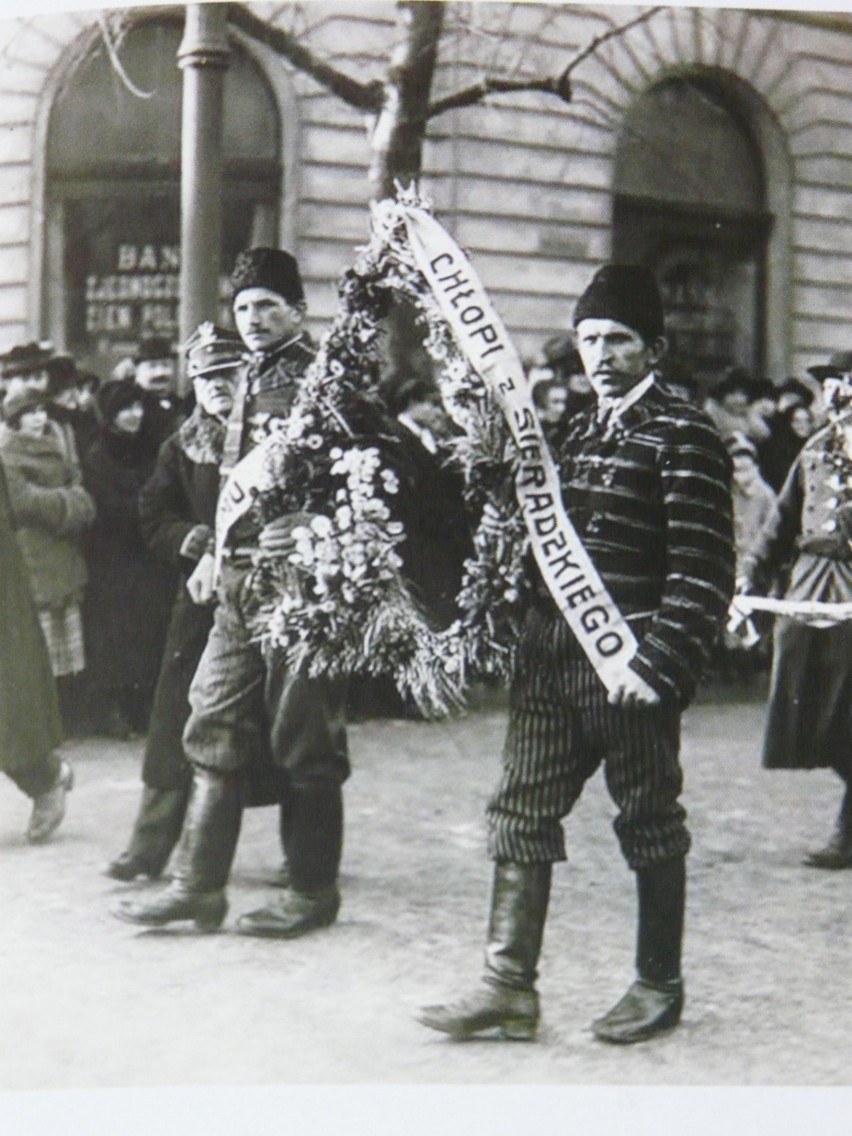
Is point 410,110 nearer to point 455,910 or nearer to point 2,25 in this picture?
point 2,25

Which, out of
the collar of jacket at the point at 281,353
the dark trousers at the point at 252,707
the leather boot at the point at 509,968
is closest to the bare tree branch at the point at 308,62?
the collar of jacket at the point at 281,353

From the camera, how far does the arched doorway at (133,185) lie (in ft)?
9.05

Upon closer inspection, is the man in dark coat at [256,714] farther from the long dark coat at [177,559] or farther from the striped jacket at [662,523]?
the striped jacket at [662,523]

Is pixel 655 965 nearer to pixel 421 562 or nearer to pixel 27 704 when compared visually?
pixel 421 562

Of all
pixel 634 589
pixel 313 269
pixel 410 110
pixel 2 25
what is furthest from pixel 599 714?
pixel 2 25

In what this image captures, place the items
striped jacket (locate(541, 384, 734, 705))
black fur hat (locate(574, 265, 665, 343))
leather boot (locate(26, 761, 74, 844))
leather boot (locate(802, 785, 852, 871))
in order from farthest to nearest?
leather boot (locate(802, 785, 852, 871)), leather boot (locate(26, 761, 74, 844)), black fur hat (locate(574, 265, 665, 343)), striped jacket (locate(541, 384, 734, 705))

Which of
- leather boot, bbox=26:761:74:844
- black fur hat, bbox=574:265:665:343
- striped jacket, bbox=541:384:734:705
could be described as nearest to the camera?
striped jacket, bbox=541:384:734:705

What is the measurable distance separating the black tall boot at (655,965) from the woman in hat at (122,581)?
96cm

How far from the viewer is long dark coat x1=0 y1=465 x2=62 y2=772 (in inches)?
109

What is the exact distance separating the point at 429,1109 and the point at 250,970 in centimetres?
39

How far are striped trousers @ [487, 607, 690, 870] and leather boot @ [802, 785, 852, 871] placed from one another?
1.25ft

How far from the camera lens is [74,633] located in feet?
9.13

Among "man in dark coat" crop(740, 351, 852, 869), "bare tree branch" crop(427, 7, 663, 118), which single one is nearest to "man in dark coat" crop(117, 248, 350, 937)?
"bare tree branch" crop(427, 7, 663, 118)

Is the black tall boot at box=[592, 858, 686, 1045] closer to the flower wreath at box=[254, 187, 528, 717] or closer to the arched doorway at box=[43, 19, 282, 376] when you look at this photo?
the flower wreath at box=[254, 187, 528, 717]
